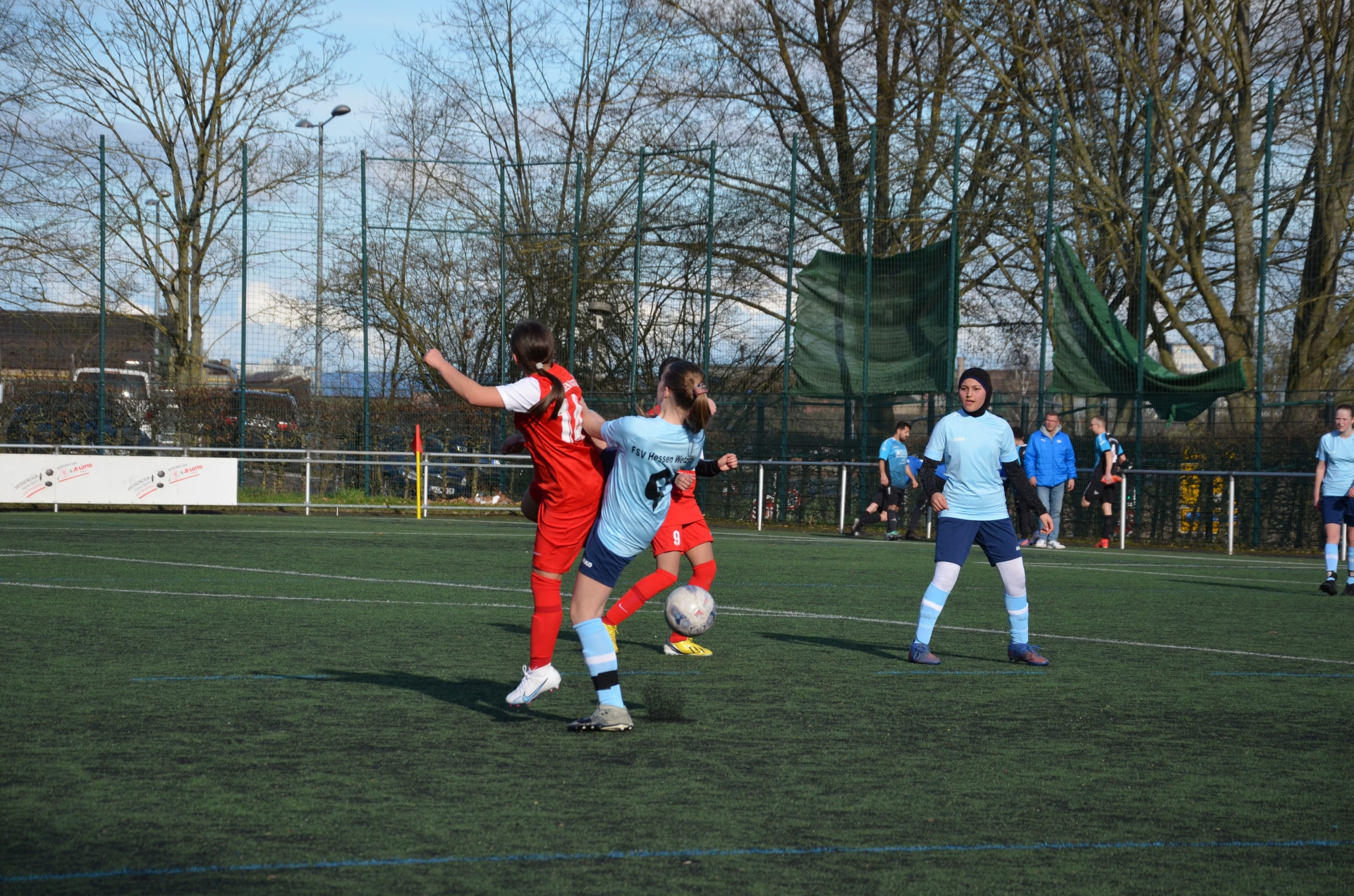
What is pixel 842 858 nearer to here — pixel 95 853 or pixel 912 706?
pixel 95 853

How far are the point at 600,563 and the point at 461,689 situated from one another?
5.00ft

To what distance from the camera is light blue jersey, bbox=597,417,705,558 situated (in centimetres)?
560

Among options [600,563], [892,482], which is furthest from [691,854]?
[892,482]

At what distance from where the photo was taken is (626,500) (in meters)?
5.75

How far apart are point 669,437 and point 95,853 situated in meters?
2.69

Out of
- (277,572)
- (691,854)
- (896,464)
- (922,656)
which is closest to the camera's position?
(691,854)

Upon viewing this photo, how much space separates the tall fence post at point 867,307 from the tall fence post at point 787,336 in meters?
1.36

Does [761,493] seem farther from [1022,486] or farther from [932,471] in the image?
[1022,486]

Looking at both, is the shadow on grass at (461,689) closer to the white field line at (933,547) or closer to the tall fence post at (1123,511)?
the white field line at (933,547)

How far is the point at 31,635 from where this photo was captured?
8266mm

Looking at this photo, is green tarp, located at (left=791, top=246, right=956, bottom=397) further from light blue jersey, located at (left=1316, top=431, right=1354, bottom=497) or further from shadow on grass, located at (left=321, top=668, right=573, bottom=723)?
shadow on grass, located at (left=321, top=668, right=573, bottom=723)

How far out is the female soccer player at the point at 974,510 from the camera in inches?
320

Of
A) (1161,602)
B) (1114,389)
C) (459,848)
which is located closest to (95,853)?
(459,848)

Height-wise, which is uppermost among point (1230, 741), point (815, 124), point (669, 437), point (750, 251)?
point (815, 124)
